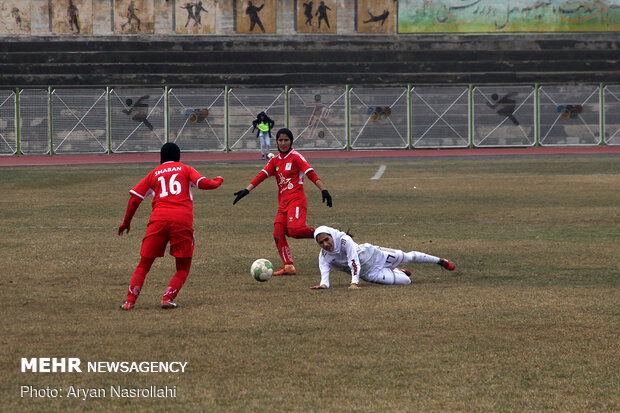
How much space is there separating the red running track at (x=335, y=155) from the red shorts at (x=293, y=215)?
22523 millimetres

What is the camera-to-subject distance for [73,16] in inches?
1695

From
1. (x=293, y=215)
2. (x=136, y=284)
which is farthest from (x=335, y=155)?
(x=136, y=284)

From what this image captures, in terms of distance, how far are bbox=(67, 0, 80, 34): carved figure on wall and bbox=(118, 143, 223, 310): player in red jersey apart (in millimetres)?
35730

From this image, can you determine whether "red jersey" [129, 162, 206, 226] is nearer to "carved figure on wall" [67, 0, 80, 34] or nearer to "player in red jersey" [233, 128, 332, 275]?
"player in red jersey" [233, 128, 332, 275]

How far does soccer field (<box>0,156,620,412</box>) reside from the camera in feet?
20.5

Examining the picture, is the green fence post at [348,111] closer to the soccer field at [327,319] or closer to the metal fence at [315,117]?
the metal fence at [315,117]

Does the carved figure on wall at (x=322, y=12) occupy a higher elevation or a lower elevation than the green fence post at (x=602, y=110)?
higher

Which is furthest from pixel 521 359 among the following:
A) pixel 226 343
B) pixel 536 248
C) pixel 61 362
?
pixel 536 248

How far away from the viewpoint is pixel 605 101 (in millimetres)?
39812

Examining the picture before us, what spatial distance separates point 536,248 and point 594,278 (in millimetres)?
2581

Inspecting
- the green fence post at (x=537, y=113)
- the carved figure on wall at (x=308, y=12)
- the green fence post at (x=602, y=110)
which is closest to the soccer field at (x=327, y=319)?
the green fence post at (x=537, y=113)

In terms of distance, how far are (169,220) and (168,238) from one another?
0.24m

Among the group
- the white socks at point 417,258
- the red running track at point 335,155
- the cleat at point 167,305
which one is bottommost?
the red running track at point 335,155

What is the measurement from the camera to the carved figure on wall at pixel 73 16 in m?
43.0
